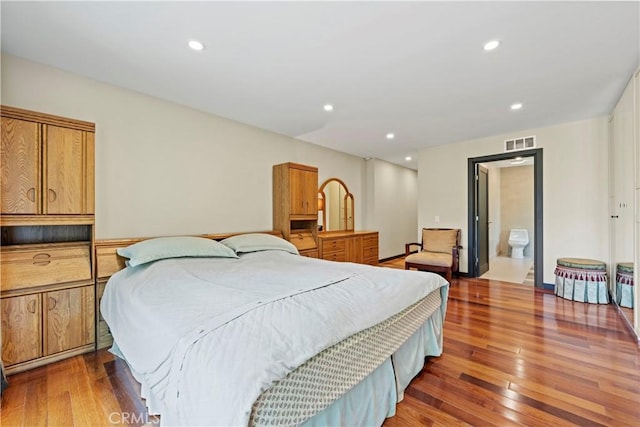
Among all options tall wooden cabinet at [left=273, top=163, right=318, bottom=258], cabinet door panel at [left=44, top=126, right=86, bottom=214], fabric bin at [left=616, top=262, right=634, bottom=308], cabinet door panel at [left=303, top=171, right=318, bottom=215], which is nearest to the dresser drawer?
tall wooden cabinet at [left=273, top=163, right=318, bottom=258]

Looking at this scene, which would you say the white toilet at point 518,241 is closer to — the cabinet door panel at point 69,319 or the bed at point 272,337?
the bed at point 272,337

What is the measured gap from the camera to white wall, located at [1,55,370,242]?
2600 mm

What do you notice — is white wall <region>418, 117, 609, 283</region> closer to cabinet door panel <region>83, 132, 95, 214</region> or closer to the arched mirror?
the arched mirror

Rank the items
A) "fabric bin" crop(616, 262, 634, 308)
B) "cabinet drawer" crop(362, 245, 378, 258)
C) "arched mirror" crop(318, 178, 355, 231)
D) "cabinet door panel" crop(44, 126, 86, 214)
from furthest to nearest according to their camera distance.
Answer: "arched mirror" crop(318, 178, 355, 231)
"cabinet drawer" crop(362, 245, 378, 258)
"fabric bin" crop(616, 262, 634, 308)
"cabinet door panel" crop(44, 126, 86, 214)

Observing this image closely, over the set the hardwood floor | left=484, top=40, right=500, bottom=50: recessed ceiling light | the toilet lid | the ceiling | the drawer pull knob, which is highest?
the ceiling

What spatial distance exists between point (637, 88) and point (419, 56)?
2048 mm

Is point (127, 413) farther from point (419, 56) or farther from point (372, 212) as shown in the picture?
point (372, 212)

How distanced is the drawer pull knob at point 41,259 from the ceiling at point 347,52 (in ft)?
5.61

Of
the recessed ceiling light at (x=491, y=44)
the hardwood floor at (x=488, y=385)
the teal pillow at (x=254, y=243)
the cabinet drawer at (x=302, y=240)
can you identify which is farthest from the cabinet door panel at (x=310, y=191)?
the recessed ceiling light at (x=491, y=44)

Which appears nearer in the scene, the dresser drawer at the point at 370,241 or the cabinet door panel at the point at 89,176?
the cabinet door panel at the point at 89,176

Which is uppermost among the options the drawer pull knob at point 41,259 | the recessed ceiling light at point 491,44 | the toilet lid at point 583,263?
the recessed ceiling light at point 491,44

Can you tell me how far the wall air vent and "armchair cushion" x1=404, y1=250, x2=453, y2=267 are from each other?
204cm

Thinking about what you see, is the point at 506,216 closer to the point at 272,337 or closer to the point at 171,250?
the point at 171,250

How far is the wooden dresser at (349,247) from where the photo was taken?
464 centimetres
